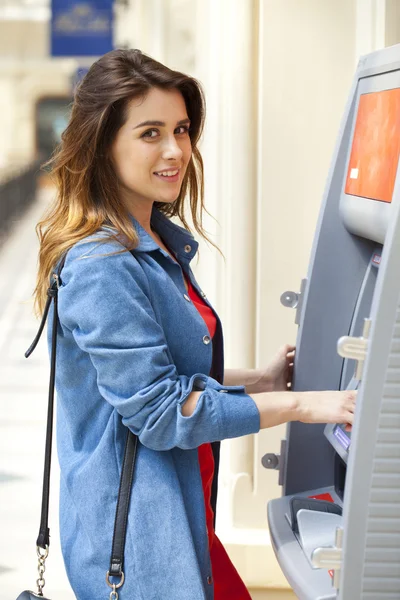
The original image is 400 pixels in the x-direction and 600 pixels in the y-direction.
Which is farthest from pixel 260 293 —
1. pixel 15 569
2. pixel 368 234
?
pixel 15 569

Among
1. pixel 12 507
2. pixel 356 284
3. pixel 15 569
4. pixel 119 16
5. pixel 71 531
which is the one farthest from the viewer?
pixel 119 16

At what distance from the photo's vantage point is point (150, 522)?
1.50 meters

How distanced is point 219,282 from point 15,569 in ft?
4.93

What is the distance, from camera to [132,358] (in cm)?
143

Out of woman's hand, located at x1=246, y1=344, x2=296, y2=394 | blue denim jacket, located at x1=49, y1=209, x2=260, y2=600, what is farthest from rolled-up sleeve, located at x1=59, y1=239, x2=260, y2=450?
woman's hand, located at x1=246, y1=344, x2=296, y2=394

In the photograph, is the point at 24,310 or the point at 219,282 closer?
the point at 219,282

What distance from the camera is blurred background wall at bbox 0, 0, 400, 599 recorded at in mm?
2672

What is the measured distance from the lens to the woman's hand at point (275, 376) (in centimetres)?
197

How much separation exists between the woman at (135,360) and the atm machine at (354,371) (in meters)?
0.16

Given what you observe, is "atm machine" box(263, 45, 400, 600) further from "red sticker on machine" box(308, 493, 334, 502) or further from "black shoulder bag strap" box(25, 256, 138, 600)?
"black shoulder bag strap" box(25, 256, 138, 600)

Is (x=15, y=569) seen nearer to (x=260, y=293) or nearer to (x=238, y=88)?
(x=260, y=293)

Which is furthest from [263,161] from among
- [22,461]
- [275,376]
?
[22,461]

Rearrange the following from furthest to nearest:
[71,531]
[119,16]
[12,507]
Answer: [119,16]
[12,507]
[71,531]

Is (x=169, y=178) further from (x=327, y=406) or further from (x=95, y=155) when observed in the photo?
(x=327, y=406)
